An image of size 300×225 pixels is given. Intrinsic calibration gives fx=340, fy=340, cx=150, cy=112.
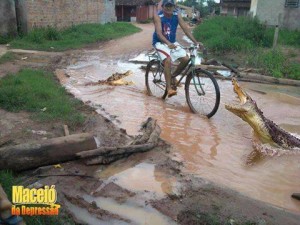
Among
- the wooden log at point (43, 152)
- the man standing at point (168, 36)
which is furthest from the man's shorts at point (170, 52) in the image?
the wooden log at point (43, 152)

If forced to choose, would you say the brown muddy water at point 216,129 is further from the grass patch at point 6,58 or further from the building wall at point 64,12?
the building wall at point 64,12

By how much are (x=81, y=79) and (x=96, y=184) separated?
6315 millimetres

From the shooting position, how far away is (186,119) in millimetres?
6512

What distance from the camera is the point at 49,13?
61.5 feet

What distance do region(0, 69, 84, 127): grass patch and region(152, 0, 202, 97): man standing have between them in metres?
1.99

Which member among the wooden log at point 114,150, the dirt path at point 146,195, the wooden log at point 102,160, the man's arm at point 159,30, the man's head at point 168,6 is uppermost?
the man's head at point 168,6

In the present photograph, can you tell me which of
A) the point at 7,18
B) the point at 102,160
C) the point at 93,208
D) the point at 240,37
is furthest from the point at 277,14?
the point at 93,208

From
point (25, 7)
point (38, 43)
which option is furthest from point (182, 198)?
point (25, 7)

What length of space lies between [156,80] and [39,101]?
2.81m

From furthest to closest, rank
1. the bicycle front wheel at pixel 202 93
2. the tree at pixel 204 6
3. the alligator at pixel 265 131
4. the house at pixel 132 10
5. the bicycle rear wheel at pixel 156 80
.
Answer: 1. the tree at pixel 204 6
2. the house at pixel 132 10
3. the bicycle rear wheel at pixel 156 80
4. the bicycle front wheel at pixel 202 93
5. the alligator at pixel 265 131

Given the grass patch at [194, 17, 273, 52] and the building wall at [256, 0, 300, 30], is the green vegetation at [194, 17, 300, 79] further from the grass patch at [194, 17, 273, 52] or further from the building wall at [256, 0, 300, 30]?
the building wall at [256, 0, 300, 30]

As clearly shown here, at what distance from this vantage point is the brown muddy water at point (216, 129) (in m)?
4.22

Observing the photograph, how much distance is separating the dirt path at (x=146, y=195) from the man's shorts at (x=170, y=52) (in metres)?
2.57

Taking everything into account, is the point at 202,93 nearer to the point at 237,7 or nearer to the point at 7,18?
the point at 7,18
